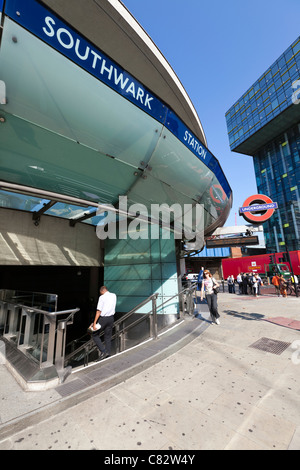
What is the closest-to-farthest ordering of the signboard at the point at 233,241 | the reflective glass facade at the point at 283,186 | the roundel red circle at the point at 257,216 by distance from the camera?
the roundel red circle at the point at 257,216, the signboard at the point at 233,241, the reflective glass facade at the point at 283,186

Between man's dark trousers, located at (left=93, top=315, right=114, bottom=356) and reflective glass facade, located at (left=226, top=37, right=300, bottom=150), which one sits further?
reflective glass facade, located at (left=226, top=37, right=300, bottom=150)

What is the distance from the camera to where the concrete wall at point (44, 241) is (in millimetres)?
7578

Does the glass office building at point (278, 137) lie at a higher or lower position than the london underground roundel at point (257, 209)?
higher

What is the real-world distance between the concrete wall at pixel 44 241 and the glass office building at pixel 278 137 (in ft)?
156

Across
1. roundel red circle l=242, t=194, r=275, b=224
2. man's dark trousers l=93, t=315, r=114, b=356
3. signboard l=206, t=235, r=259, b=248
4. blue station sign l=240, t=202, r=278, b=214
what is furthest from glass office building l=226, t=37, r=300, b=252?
man's dark trousers l=93, t=315, r=114, b=356

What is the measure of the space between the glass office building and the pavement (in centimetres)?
4891

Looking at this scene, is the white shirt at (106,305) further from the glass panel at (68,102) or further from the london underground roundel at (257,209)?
the london underground roundel at (257,209)

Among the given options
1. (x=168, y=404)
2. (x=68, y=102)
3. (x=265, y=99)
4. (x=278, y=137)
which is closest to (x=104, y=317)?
(x=168, y=404)

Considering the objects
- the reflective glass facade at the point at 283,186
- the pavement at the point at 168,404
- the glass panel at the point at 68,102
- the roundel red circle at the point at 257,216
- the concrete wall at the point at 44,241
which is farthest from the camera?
the reflective glass facade at the point at 283,186

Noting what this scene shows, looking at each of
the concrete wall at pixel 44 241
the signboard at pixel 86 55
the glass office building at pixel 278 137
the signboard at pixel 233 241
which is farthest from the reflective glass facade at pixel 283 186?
the signboard at pixel 86 55

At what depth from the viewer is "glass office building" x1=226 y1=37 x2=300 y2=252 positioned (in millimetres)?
44531

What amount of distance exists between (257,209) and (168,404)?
403 inches

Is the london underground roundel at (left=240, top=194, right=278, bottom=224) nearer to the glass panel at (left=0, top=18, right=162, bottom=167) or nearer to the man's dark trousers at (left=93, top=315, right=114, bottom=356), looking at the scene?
the glass panel at (left=0, top=18, right=162, bottom=167)
